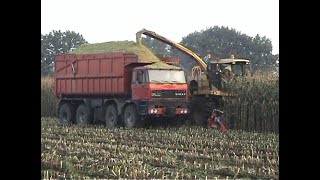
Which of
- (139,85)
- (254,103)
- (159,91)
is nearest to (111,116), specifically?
(139,85)

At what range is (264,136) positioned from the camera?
1653cm

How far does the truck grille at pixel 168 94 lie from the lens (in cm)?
1862

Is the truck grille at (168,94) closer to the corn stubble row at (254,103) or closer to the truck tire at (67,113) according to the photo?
the corn stubble row at (254,103)

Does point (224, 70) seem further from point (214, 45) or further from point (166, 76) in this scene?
point (214, 45)

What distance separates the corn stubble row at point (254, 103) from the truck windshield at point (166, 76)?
5.72 feet

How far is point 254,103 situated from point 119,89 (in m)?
4.66

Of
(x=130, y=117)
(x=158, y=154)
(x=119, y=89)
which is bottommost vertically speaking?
(x=158, y=154)

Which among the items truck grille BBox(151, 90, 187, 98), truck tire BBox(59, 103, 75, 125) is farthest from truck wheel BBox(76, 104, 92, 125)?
truck grille BBox(151, 90, 187, 98)

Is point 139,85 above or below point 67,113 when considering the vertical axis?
above

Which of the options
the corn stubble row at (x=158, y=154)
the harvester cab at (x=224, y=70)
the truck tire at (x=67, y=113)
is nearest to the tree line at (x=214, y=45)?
the truck tire at (x=67, y=113)

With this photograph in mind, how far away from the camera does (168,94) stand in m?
18.9
